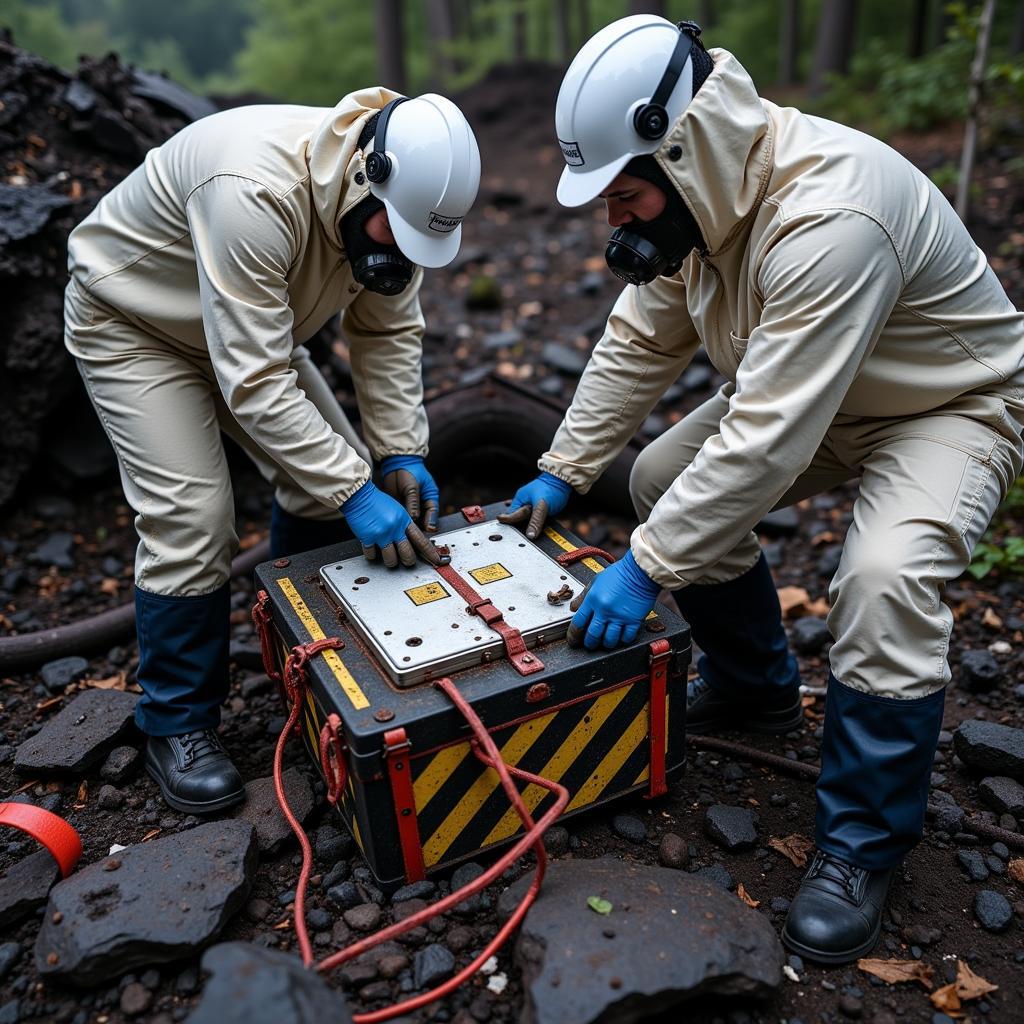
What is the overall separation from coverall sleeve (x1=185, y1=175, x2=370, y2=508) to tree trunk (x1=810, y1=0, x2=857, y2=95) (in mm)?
11362

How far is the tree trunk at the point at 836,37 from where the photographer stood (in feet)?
38.4

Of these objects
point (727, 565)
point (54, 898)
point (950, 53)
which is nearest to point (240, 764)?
point (54, 898)

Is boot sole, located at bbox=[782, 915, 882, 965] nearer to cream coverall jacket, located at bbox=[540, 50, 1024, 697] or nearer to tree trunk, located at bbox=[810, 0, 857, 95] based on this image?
cream coverall jacket, located at bbox=[540, 50, 1024, 697]

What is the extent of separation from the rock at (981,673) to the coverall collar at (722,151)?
1.92 m

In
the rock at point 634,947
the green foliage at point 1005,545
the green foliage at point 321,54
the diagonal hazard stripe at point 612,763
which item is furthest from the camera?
the green foliage at point 321,54

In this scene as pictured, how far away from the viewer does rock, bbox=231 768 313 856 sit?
8.32 feet

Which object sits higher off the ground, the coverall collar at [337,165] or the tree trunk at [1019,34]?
the coverall collar at [337,165]

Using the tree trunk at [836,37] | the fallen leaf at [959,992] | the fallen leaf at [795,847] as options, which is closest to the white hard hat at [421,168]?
the fallen leaf at [795,847]

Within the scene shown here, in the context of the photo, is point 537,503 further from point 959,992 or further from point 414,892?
point 959,992

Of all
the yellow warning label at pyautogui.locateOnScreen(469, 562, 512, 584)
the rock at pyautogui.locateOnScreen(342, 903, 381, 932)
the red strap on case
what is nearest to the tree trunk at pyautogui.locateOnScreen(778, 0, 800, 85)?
the yellow warning label at pyautogui.locateOnScreen(469, 562, 512, 584)

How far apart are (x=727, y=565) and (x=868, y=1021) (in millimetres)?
1268

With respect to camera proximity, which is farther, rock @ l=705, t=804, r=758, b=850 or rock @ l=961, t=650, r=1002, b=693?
rock @ l=961, t=650, r=1002, b=693

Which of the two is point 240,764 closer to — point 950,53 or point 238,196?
point 238,196

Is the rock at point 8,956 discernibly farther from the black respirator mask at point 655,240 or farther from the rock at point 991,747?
the rock at point 991,747
